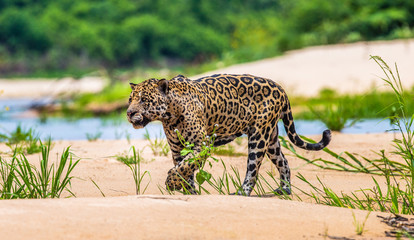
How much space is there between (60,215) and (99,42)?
123 ft

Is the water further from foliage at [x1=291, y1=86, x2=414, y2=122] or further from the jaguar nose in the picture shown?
the jaguar nose

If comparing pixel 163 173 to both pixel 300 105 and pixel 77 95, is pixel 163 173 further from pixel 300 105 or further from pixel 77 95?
pixel 77 95

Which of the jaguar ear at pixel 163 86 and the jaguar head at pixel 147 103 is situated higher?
the jaguar ear at pixel 163 86

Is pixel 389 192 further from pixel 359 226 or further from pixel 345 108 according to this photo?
pixel 345 108

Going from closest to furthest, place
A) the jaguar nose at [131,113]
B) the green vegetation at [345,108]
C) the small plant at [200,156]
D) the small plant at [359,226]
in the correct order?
the small plant at [359,226]
the small plant at [200,156]
the jaguar nose at [131,113]
the green vegetation at [345,108]

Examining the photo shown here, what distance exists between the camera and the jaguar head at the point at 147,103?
17.2 feet

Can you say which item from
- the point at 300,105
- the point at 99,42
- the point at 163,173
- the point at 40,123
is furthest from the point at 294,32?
the point at 163,173

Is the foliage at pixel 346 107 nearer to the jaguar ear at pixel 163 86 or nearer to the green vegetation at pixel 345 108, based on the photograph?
the green vegetation at pixel 345 108

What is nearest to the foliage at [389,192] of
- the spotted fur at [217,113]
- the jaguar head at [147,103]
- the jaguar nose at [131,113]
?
the spotted fur at [217,113]

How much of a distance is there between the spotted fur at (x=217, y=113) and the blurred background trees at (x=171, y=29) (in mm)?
22264

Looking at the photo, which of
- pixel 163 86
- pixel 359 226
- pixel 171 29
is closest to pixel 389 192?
pixel 359 226

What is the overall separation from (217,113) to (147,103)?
2.55ft

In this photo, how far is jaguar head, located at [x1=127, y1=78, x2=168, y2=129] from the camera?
5250 millimetres

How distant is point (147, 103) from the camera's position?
5.31 m
